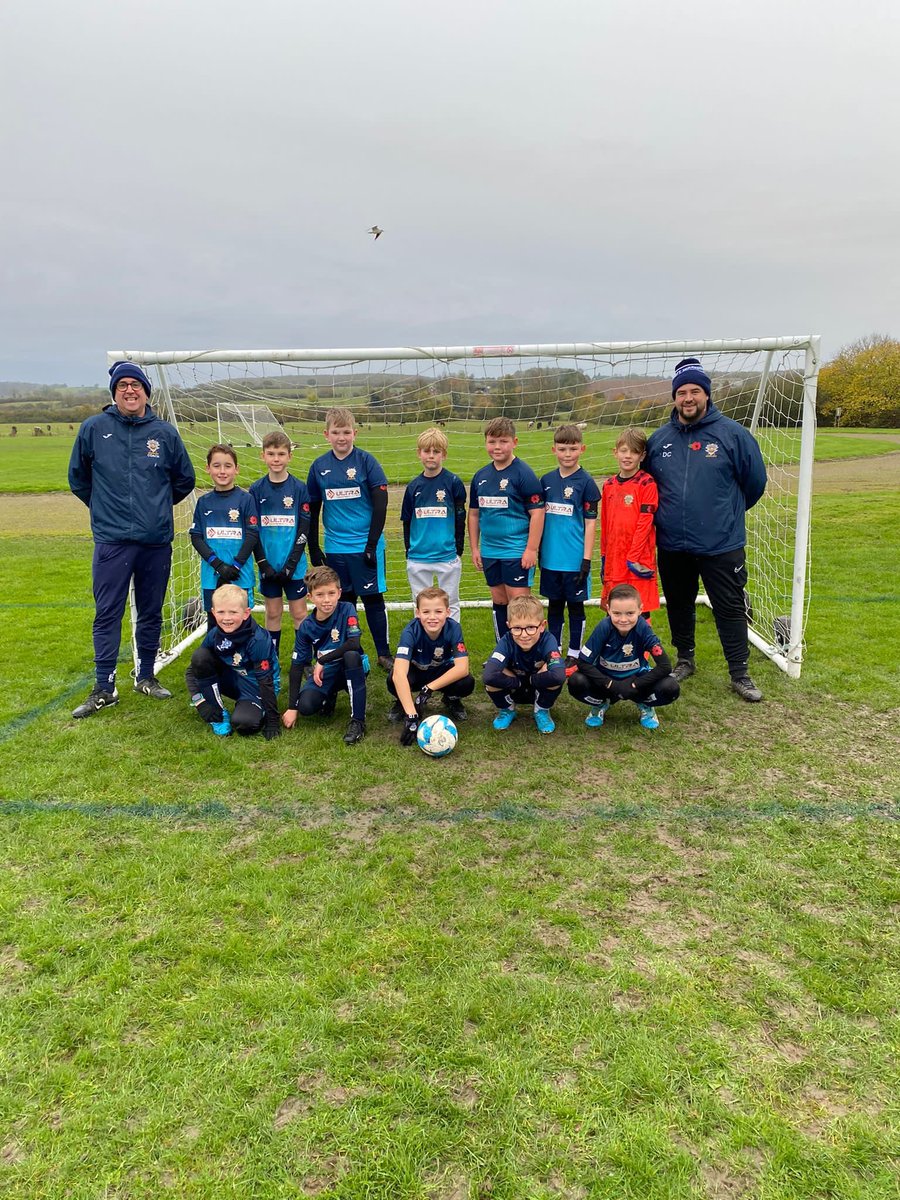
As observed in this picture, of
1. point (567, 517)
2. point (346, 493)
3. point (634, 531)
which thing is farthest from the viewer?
point (346, 493)

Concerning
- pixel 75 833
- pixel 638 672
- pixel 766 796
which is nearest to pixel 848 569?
pixel 638 672

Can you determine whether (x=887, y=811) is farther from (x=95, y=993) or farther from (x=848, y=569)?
(x=848, y=569)

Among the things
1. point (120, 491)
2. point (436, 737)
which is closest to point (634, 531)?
point (436, 737)

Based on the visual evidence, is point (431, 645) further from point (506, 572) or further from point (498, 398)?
point (498, 398)

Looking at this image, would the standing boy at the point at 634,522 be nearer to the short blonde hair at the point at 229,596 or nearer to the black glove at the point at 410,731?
the black glove at the point at 410,731

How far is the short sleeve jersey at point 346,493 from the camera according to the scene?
192 inches

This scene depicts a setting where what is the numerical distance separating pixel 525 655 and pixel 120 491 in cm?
295

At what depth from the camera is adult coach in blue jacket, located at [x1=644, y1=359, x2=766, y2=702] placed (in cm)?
454

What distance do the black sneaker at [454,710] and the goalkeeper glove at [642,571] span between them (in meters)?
1.52

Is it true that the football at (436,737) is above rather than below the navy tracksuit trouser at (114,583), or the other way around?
below

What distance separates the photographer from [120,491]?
180 inches

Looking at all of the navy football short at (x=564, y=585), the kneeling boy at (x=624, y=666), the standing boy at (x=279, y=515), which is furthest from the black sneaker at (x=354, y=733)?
the navy football short at (x=564, y=585)

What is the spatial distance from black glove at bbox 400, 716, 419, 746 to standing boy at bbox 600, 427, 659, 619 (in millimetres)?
1630

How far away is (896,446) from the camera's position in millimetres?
26844
